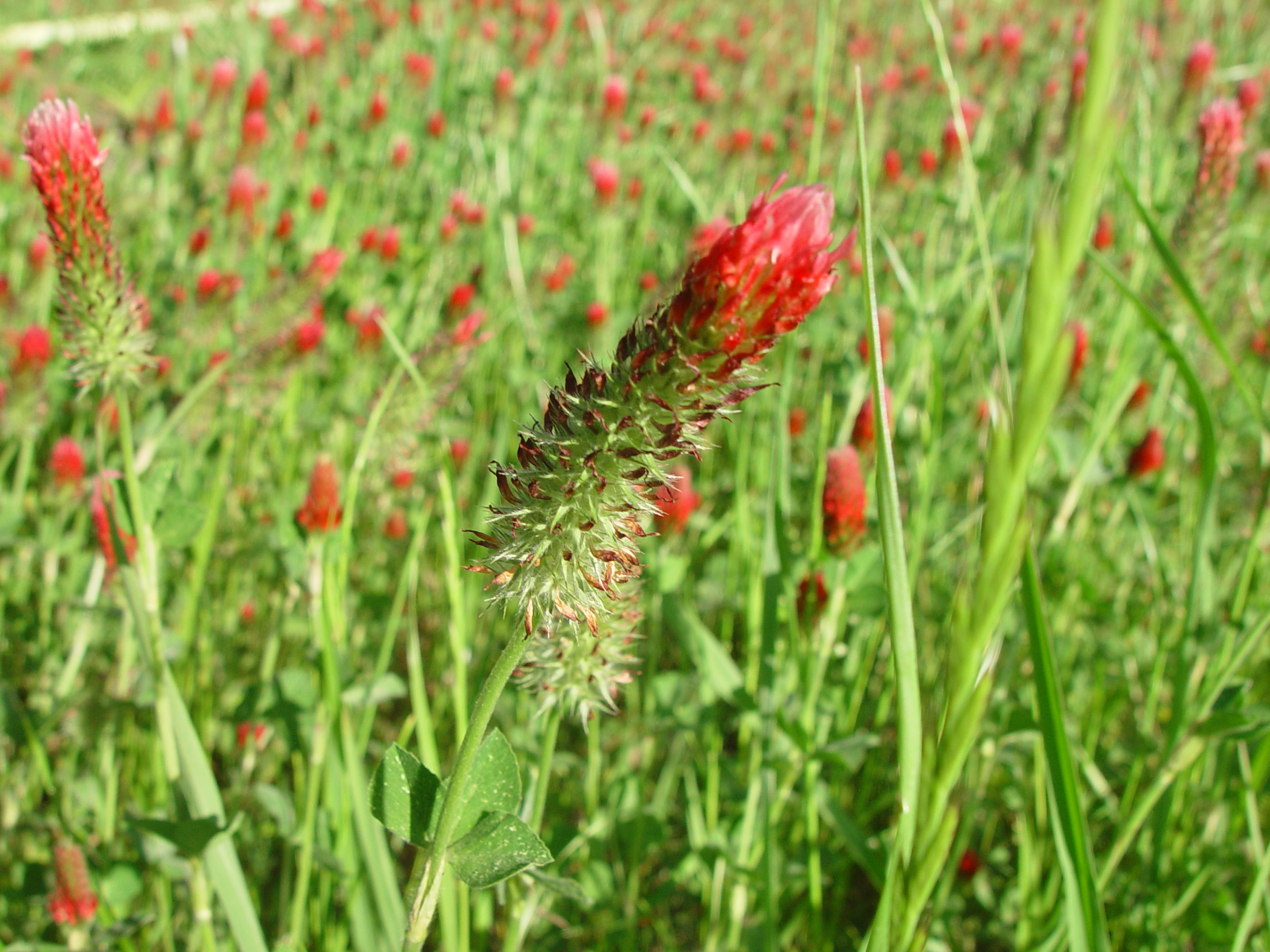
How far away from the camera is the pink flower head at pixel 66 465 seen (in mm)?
1936

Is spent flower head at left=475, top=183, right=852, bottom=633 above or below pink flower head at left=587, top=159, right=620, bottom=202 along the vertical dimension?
below

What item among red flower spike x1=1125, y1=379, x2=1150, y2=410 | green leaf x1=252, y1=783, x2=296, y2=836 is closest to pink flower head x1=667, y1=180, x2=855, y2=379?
green leaf x1=252, y1=783, x2=296, y2=836

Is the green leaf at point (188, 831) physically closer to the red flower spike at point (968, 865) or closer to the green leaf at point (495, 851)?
the green leaf at point (495, 851)

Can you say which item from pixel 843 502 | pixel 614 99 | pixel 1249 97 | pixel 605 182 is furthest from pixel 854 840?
pixel 614 99

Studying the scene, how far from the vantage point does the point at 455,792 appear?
26.9 inches

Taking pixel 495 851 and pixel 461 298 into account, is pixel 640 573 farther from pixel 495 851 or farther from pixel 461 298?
pixel 461 298

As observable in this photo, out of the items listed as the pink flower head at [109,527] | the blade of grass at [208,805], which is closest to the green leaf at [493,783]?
the blade of grass at [208,805]

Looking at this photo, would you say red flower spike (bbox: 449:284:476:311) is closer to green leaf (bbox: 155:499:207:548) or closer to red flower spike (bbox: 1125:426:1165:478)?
green leaf (bbox: 155:499:207:548)

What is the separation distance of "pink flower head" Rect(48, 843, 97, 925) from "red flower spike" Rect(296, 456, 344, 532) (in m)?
0.58

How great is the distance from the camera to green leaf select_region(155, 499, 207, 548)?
1.35 metres

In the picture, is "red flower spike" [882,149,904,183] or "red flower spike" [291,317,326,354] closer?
"red flower spike" [291,317,326,354]

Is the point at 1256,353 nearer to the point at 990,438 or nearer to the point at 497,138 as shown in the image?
the point at 497,138

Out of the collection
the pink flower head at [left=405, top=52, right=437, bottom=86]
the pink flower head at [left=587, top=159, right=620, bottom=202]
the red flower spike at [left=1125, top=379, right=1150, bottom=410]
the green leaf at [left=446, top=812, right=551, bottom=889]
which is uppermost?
the pink flower head at [left=405, top=52, right=437, bottom=86]

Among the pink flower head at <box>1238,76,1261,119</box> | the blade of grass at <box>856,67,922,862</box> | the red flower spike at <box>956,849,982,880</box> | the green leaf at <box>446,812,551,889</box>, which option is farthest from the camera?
the pink flower head at <box>1238,76,1261,119</box>
